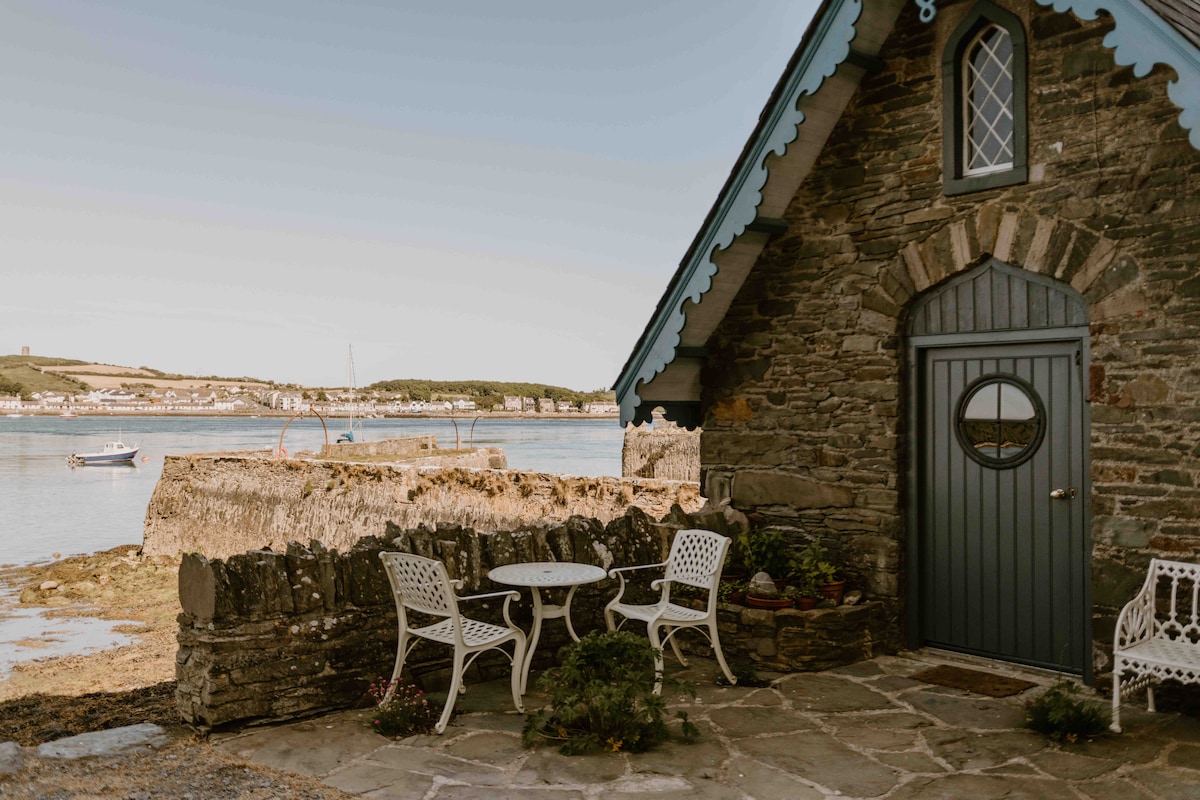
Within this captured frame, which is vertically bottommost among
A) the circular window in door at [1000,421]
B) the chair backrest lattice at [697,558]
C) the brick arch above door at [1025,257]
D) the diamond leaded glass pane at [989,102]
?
the chair backrest lattice at [697,558]

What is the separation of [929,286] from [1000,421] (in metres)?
1.09

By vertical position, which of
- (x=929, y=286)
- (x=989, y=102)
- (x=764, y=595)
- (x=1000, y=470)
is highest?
(x=989, y=102)

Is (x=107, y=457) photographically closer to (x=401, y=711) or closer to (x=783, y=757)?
(x=401, y=711)

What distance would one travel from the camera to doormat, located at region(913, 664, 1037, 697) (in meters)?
5.77

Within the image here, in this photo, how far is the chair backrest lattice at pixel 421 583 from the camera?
4984mm

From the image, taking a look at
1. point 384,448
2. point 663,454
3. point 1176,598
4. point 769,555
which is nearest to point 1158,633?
point 1176,598

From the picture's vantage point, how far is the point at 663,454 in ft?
88.8

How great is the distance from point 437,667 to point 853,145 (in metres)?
4.89

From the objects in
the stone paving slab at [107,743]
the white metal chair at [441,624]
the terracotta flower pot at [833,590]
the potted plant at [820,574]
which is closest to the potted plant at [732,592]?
the potted plant at [820,574]

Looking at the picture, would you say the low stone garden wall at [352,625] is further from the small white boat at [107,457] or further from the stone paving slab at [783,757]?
the small white boat at [107,457]

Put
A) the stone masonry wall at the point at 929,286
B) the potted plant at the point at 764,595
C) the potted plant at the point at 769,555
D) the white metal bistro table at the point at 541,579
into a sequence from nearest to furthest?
the stone masonry wall at the point at 929,286 < the white metal bistro table at the point at 541,579 < the potted plant at the point at 764,595 < the potted plant at the point at 769,555

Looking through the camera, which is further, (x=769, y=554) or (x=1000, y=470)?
(x=769, y=554)

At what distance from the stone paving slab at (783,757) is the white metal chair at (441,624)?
0.31m

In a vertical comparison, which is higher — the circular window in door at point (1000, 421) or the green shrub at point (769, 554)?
the circular window in door at point (1000, 421)
